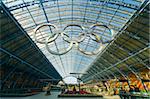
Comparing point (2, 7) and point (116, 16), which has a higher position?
point (116, 16)

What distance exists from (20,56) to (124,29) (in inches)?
755

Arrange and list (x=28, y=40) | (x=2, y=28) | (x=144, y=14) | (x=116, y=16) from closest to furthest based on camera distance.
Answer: (x=144, y=14) → (x=2, y=28) → (x=116, y=16) → (x=28, y=40)

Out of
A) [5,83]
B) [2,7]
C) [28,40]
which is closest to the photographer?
[2,7]

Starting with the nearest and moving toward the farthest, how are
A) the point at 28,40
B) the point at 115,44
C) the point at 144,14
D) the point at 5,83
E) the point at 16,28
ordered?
the point at 144,14, the point at 16,28, the point at 28,40, the point at 115,44, the point at 5,83

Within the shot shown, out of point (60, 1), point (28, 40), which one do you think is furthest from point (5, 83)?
point (60, 1)

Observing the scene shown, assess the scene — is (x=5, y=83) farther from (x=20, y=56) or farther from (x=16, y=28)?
(x=16, y=28)

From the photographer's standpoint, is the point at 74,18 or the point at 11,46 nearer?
the point at 11,46

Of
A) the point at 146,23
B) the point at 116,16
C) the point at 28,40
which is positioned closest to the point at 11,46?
the point at 28,40

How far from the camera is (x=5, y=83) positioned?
47.7 meters

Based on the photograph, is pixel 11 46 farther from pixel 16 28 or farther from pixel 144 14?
pixel 144 14

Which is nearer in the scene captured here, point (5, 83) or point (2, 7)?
point (2, 7)

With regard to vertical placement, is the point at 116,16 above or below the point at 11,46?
above

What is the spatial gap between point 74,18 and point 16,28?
1170cm

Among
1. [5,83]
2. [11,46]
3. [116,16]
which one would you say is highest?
[116,16]
